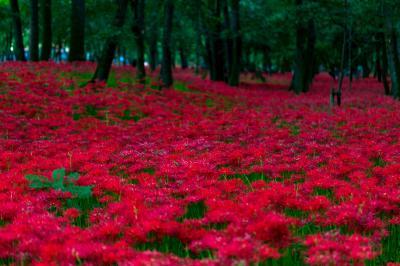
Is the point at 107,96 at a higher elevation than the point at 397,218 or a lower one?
higher

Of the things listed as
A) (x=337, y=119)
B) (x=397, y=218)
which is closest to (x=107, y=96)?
(x=337, y=119)

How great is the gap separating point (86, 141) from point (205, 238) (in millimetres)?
6702

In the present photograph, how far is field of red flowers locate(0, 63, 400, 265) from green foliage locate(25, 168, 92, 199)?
0.02 metres

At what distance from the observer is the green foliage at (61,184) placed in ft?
19.3

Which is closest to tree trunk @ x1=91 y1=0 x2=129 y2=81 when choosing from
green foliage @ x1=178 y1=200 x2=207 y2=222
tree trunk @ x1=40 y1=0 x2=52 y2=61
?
tree trunk @ x1=40 y1=0 x2=52 y2=61

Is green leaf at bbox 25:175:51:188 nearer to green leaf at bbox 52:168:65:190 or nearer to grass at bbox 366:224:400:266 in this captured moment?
green leaf at bbox 52:168:65:190

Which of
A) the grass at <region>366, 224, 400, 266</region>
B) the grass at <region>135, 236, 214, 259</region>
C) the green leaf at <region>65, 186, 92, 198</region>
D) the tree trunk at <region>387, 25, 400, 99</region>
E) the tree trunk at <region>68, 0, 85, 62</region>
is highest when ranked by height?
the tree trunk at <region>68, 0, 85, 62</region>

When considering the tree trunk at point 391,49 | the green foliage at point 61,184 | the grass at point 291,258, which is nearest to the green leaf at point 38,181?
the green foliage at point 61,184

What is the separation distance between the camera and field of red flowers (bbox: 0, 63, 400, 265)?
395cm

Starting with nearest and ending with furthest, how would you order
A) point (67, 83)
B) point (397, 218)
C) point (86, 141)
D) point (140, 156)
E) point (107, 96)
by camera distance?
1. point (397, 218)
2. point (140, 156)
3. point (86, 141)
4. point (107, 96)
5. point (67, 83)

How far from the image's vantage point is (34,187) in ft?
19.7

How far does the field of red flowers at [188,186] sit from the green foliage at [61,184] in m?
0.02

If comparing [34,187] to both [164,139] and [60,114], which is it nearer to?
[164,139]

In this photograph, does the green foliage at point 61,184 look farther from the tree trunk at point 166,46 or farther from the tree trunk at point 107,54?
the tree trunk at point 166,46
